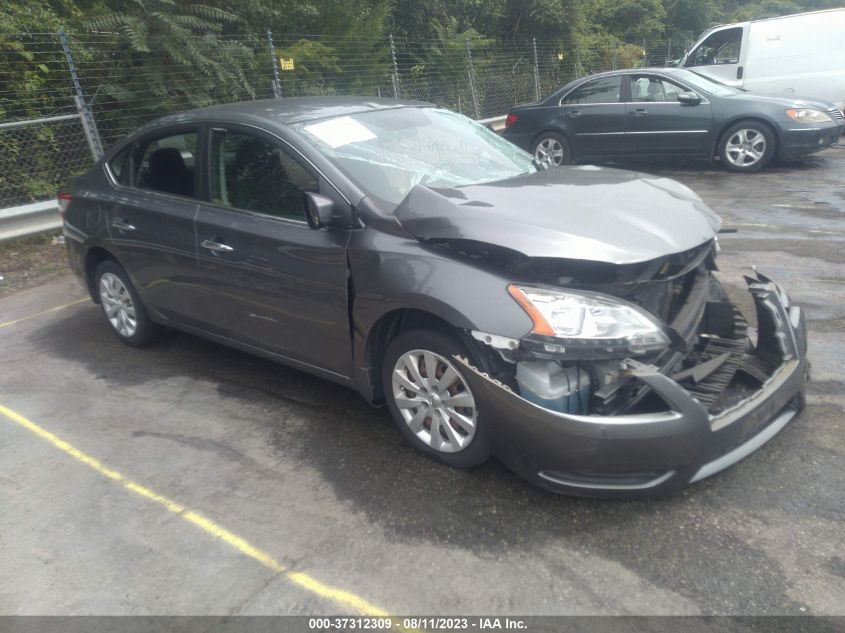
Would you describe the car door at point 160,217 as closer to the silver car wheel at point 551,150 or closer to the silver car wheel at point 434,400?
→ the silver car wheel at point 434,400

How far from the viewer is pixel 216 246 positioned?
406 cm

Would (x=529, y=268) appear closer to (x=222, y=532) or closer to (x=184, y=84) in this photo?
(x=222, y=532)

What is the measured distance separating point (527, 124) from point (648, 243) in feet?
28.3

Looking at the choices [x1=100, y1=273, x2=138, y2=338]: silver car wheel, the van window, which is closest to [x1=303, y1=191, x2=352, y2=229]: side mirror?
[x1=100, y1=273, x2=138, y2=338]: silver car wheel

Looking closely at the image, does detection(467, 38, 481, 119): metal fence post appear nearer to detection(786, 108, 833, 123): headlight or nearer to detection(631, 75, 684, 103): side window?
detection(631, 75, 684, 103): side window

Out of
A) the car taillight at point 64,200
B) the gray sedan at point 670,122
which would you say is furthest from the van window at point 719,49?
the car taillight at point 64,200

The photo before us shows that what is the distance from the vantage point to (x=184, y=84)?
31.4ft

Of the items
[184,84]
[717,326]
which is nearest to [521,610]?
[717,326]

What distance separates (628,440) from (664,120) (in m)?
8.64

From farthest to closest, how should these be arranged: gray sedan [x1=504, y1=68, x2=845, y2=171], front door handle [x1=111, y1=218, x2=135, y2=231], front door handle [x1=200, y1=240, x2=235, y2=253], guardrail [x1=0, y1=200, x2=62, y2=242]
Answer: gray sedan [x1=504, y1=68, x2=845, y2=171] → guardrail [x1=0, y1=200, x2=62, y2=242] → front door handle [x1=111, y1=218, x2=135, y2=231] → front door handle [x1=200, y1=240, x2=235, y2=253]

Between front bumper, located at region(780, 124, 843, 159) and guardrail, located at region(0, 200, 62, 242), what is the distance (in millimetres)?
9237

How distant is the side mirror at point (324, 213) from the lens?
3.37 m

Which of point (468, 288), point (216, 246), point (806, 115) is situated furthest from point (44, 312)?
point (806, 115)

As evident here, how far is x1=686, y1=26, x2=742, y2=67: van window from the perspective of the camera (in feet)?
43.5
